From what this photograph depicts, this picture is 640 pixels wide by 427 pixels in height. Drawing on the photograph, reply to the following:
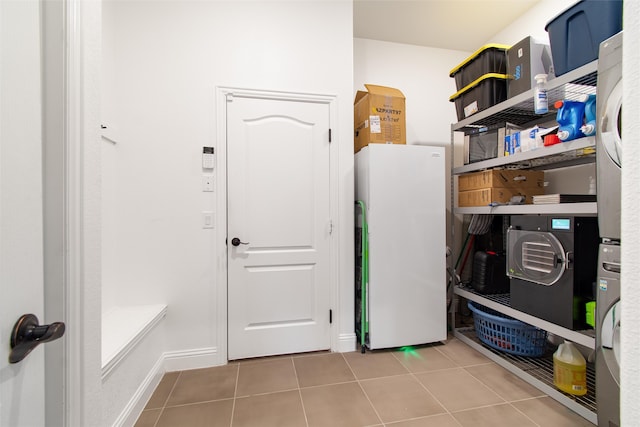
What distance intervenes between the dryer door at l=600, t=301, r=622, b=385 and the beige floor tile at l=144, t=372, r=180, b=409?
237 cm

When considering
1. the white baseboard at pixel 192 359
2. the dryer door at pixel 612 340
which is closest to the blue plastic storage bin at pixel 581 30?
the dryer door at pixel 612 340

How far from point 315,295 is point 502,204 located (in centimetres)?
164

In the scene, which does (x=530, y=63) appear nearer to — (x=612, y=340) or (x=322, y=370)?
(x=612, y=340)

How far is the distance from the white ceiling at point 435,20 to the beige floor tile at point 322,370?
3132 mm

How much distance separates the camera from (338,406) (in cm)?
161

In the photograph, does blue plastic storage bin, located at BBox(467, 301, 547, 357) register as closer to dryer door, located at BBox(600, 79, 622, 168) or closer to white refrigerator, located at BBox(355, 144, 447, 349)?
white refrigerator, located at BBox(355, 144, 447, 349)

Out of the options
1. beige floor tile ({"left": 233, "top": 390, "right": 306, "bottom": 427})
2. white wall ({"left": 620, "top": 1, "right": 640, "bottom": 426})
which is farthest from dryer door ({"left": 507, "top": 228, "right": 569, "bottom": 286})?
beige floor tile ({"left": 233, "top": 390, "right": 306, "bottom": 427})

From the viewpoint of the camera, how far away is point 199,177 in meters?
2.07

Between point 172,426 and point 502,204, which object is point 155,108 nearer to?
point 172,426

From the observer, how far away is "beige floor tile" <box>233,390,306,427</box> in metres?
1.49

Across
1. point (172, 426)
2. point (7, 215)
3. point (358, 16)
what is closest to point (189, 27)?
point (358, 16)

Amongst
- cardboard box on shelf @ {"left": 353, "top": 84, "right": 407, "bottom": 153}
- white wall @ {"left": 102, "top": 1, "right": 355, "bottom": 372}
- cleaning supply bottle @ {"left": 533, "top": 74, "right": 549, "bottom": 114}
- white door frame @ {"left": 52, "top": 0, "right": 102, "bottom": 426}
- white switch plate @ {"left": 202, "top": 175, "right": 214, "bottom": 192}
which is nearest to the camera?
white door frame @ {"left": 52, "top": 0, "right": 102, "bottom": 426}

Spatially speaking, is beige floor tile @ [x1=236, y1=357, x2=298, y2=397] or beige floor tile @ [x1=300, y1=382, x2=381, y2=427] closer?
beige floor tile @ [x1=300, y1=382, x2=381, y2=427]

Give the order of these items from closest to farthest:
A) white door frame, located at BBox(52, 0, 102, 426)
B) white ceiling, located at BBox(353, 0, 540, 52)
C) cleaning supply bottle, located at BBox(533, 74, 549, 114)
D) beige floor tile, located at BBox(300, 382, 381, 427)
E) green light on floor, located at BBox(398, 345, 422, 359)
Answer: white door frame, located at BBox(52, 0, 102, 426) < beige floor tile, located at BBox(300, 382, 381, 427) < cleaning supply bottle, located at BBox(533, 74, 549, 114) < green light on floor, located at BBox(398, 345, 422, 359) < white ceiling, located at BBox(353, 0, 540, 52)
